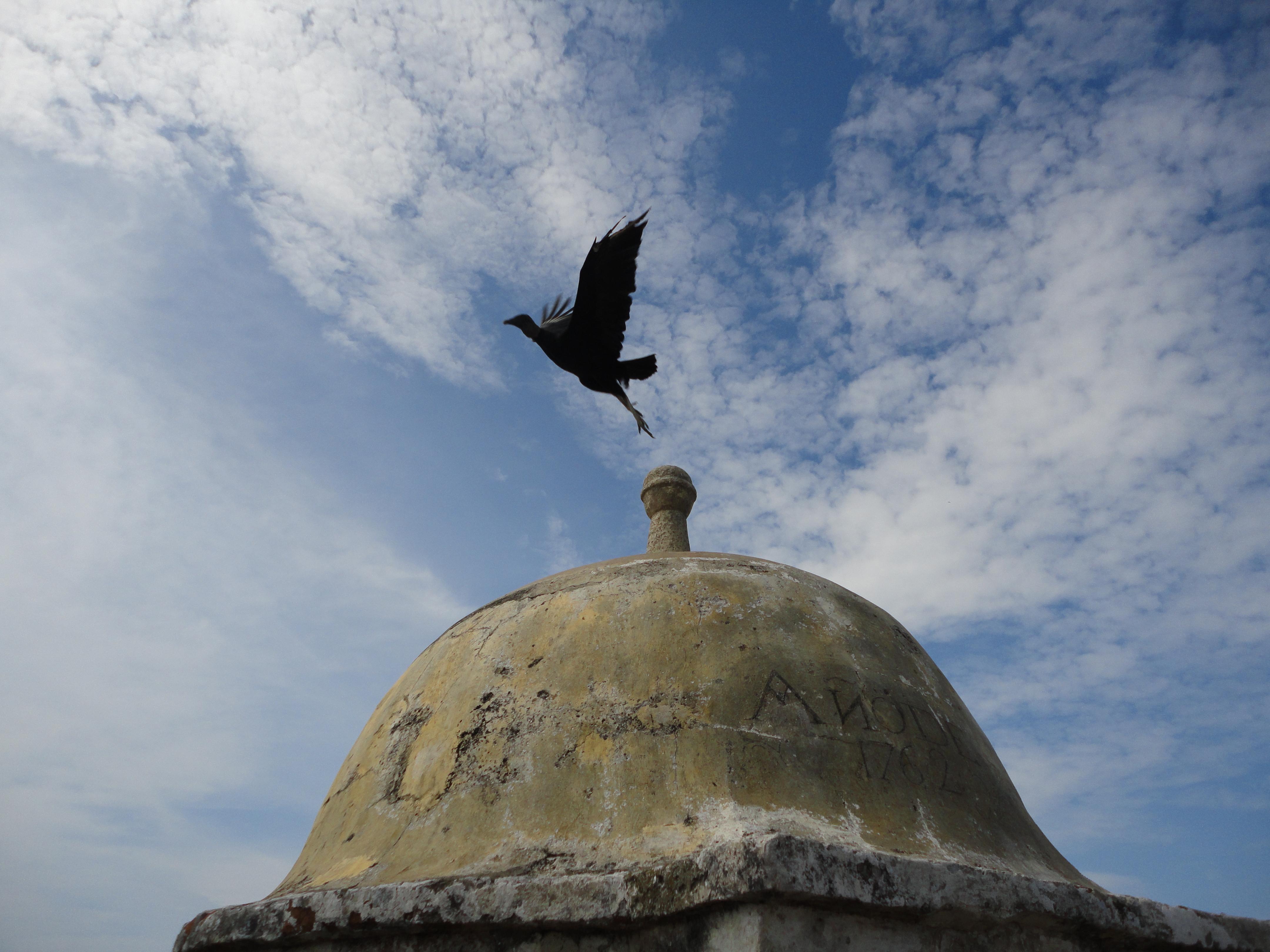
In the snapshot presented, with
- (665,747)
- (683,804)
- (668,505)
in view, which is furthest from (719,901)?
(668,505)

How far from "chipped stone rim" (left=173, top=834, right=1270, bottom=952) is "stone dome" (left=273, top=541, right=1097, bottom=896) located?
22 cm

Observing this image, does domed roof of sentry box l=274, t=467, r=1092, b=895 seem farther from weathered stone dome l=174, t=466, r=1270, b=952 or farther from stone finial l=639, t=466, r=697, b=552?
stone finial l=639, t=466, r=697, b=552

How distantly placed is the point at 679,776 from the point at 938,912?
3.32 feet

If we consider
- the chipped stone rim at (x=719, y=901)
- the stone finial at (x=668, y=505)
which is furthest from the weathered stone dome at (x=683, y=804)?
the stone finial at (x=668, y=505)

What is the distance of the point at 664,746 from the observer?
3.32 meters

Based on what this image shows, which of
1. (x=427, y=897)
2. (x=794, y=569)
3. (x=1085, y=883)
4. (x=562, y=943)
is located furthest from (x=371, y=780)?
(x=1085, y=883)

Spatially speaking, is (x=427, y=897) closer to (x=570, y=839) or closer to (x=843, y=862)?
(x=570, y=839)

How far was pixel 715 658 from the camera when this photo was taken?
143 inches

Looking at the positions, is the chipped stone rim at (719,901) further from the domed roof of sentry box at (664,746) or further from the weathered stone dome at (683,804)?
the domed roof of sentry box at (664,746)

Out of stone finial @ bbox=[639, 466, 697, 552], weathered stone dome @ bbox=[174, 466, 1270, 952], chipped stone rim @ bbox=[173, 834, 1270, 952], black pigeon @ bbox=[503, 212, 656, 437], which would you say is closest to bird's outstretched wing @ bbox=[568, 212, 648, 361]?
black pigeon @ bbox=[503, 212, 656, 437]

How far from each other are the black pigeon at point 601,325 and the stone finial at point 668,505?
44 cm

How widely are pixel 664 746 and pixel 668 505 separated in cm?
271

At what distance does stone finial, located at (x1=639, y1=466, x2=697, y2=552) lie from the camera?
18.8ft

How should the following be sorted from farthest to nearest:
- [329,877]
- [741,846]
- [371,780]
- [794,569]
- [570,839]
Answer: [794,569]
[371,780]
[329,877]
[570,839]
[741,846]
